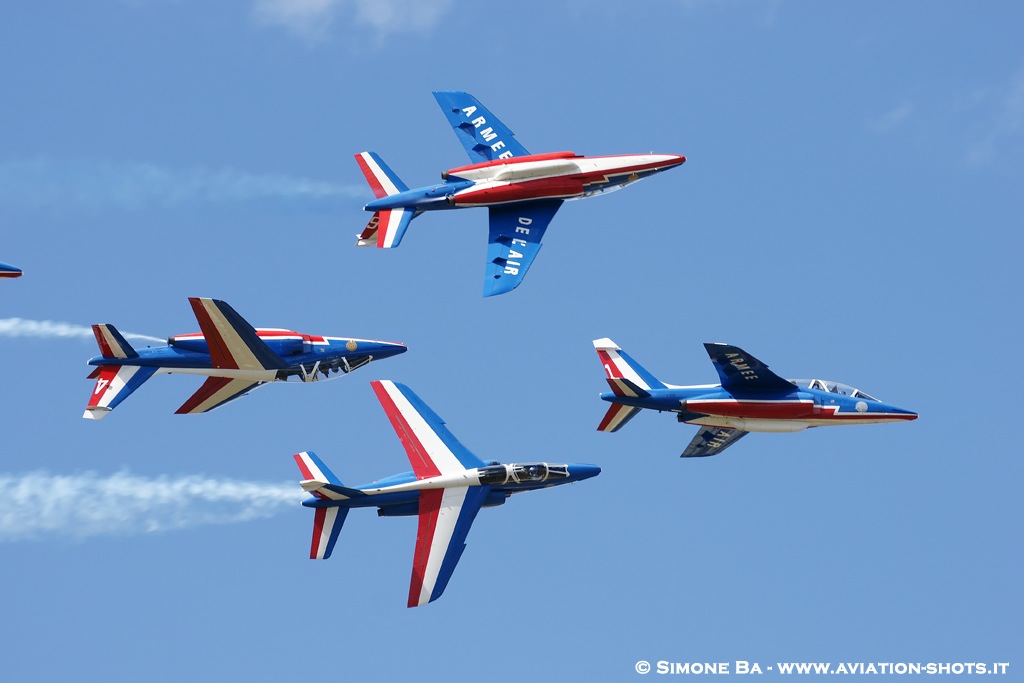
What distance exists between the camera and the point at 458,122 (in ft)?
293

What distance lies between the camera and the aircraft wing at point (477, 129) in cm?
8775

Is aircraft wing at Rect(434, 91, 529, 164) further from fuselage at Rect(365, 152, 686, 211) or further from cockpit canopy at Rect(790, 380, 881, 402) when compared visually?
cockpit canopy at Rect(790, 380, 881, 402)

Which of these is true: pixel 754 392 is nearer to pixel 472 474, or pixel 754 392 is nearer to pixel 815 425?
pixel 815 425

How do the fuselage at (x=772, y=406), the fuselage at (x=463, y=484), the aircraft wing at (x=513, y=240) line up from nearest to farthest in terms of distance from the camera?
the fuselage at (x=463, y=484) → the fuselage at (x=772, y=406) → the aircraft wing at (x=513, y=240)

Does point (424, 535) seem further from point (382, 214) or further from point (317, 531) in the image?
point (382, 214)

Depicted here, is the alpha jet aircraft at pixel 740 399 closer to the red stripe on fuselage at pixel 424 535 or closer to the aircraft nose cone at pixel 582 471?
the aircraft nose cone at pixel 582 471

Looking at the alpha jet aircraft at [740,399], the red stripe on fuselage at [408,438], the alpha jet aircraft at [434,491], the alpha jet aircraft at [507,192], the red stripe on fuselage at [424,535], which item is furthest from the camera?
the alpha jet aircraft at [507,192]

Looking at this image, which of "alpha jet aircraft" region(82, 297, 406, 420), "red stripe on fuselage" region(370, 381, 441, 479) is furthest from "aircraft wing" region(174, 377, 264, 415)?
"red stripe on fuselage" region(370, 381, 441, 479)

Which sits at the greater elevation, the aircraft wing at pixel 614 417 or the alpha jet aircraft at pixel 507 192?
the alpha jet aircraft at pixel 507 192

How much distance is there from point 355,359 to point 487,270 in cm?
724

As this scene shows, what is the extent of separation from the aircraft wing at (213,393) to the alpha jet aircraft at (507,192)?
913 cm

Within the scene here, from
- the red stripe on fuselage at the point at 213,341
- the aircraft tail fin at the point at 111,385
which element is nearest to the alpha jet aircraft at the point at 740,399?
the red stripe on fuselage at the point at 213,341

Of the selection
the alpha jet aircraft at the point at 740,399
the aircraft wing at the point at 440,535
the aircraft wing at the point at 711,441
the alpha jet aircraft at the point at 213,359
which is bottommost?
the aircraft wing at the point at 440,535

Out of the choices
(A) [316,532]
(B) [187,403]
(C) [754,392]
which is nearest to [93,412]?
(B) [187,403]
